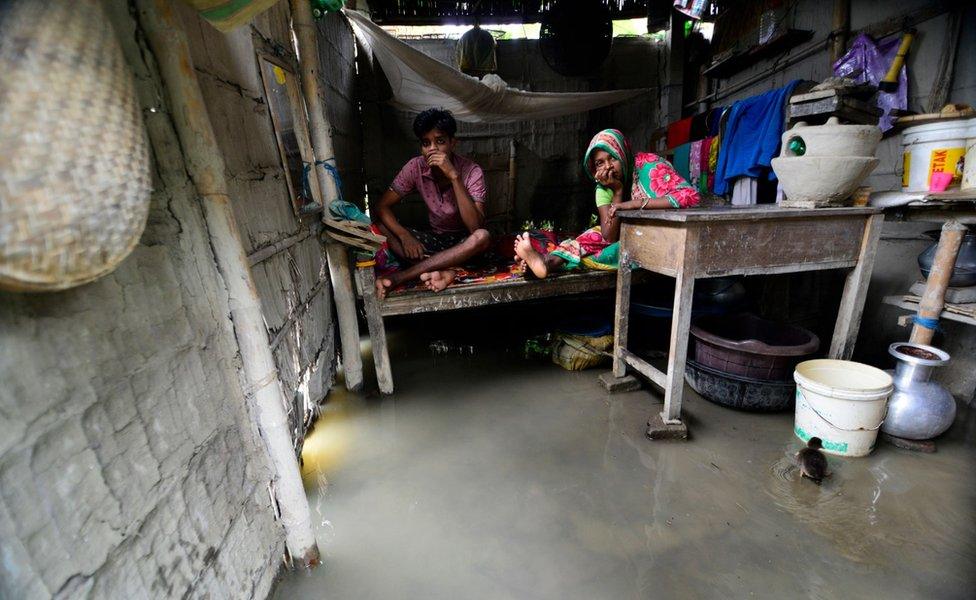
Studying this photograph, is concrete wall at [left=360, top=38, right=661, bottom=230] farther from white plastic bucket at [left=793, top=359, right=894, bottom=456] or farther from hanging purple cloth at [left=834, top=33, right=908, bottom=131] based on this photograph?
white plastic bucket at [left=793, top=359, right=894, bottom=456]

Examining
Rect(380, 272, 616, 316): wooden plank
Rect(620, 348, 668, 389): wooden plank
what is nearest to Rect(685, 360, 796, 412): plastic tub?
Rect(620, 348, 668, 389): wooden plank

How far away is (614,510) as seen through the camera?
1.83 m

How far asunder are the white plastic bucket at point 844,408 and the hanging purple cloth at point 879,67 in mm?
2123

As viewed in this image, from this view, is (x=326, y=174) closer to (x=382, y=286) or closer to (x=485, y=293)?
(x=382, y=286)

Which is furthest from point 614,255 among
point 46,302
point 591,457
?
point 46,302

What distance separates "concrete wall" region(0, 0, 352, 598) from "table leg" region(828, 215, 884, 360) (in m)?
3.18

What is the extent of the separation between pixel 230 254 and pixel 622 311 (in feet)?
7.82

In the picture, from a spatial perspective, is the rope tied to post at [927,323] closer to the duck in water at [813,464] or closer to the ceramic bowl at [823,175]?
the ceramic bowl at [823,175]

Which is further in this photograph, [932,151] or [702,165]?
[702,165]

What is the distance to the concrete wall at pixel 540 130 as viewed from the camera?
5.58m

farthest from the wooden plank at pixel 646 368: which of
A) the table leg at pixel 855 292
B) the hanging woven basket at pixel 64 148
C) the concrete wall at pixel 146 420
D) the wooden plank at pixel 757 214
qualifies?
the hanging woven basket at pixel 64 148

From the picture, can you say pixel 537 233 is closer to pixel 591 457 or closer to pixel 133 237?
pixel 591 457

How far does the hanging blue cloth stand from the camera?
349 cm

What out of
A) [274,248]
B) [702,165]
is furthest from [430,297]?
[702,165]
